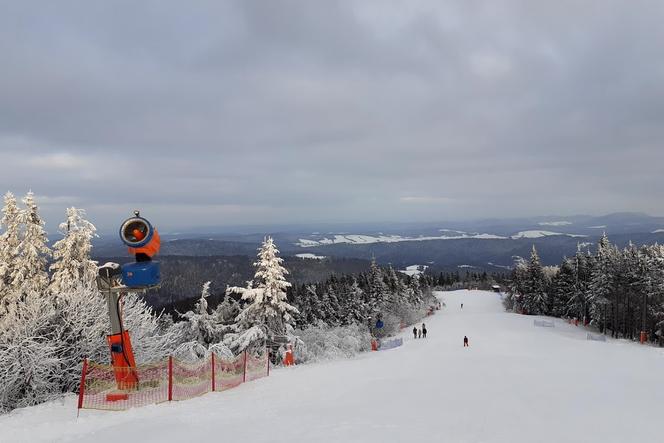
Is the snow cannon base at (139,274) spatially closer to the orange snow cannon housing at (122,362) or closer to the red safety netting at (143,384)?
the orange snow cannon housing at (122,362)

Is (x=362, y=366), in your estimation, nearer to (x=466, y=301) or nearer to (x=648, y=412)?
(x=648, y=412)

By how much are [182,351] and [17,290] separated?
10.4 metres

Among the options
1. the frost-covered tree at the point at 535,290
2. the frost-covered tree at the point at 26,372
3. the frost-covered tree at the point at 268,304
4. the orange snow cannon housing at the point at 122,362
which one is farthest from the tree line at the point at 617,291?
the frost-covered tree at the point at 26,372

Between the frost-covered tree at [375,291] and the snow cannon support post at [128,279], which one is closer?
the snow cannon support post at [128,279]

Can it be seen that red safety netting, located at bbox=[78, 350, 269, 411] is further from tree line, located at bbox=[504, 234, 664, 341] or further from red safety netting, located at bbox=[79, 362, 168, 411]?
tree line, located at bbox=[504, 234, 664, 341]

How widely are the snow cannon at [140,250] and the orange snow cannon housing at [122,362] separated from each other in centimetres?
159

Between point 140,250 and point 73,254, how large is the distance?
17.5 meters

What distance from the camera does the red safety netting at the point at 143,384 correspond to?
10.0 m

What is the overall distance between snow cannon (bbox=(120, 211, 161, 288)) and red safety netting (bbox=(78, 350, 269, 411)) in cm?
212

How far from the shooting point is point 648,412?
983cm

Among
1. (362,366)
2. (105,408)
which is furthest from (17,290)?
(362,366)

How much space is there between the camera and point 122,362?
10.7 metres

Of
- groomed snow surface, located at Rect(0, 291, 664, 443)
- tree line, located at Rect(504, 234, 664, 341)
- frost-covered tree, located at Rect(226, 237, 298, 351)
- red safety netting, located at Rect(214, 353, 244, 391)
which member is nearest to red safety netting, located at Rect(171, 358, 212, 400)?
red safety netting, located at Rect(214, 353, 244, 391)

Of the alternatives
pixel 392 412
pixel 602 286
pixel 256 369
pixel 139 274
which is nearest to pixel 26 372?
pixel 139 274
